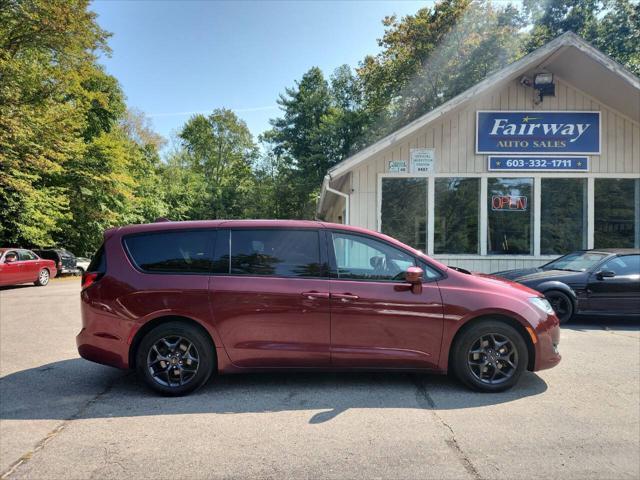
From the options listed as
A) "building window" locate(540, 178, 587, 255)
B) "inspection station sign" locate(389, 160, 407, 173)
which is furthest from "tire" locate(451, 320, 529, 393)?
"building window" locate(540, 178, 587, 255)

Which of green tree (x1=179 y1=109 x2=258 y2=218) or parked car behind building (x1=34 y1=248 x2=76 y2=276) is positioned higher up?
green tree (x1=179 y1=109 x2=258 y2=218)

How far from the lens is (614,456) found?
319cm

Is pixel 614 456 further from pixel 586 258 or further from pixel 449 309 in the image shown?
pixel 586 258

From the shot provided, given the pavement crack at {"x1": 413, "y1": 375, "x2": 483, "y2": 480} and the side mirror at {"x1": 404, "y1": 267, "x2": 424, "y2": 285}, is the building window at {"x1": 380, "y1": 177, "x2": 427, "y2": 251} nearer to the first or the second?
the pavement crack at {"x1": 413, "y1": 375, "x2": 483, "y2": 480}

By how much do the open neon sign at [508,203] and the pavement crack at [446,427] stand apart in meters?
7.64

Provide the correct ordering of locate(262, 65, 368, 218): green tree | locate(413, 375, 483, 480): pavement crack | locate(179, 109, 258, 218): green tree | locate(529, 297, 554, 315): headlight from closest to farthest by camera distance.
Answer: locate(413, 375, 483, 480): pavement crack, locate(529, 297, 554, 315): headlight, locate(262, 65, 368, 218): green tree, locate(179, 109, 258, 218): green tree

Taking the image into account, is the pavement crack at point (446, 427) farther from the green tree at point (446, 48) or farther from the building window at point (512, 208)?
the green tree at point (446, 48)

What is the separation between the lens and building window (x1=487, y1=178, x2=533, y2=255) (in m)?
11.4

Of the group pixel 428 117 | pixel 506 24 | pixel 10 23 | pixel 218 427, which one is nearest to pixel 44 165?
pixel 10 23

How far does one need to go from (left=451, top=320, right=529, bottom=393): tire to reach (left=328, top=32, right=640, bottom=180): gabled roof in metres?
6.85

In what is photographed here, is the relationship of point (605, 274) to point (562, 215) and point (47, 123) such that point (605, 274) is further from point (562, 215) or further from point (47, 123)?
point (47, 123)

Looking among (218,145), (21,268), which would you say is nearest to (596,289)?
(21,268)

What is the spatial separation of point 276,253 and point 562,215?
9633 millimetres

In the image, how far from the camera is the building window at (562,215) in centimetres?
1139
